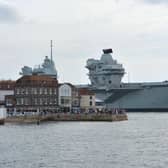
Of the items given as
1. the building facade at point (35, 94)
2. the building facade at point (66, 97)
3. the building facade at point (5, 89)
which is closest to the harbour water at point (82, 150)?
the building facade at point (35, 94)

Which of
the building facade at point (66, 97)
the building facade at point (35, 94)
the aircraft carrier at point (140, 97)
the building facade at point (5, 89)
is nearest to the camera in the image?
the building facade at point (35, 94)

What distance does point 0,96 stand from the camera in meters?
138

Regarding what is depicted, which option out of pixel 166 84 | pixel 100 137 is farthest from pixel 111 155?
pixel 166 84

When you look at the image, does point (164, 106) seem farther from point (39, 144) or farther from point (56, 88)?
point (39, 144)

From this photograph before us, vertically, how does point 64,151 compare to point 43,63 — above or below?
below

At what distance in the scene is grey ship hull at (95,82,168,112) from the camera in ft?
593

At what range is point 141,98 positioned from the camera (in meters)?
183

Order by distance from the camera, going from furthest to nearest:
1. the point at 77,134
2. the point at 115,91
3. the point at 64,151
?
the point at 115,91
the point at 77,134
the point at 64,151

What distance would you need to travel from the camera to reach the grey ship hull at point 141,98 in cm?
18062

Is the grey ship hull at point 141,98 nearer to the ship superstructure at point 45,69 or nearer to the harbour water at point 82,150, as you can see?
the ship superstructure at point 45,69

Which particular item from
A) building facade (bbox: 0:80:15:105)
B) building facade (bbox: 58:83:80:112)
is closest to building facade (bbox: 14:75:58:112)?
building facade (bbox: 58:83:80:112)

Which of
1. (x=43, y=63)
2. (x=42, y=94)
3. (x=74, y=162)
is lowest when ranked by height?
(x=74, y=162)

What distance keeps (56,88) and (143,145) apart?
70097 millimetres

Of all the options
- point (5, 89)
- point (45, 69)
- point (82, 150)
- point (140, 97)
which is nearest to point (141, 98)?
point (140, 97)
